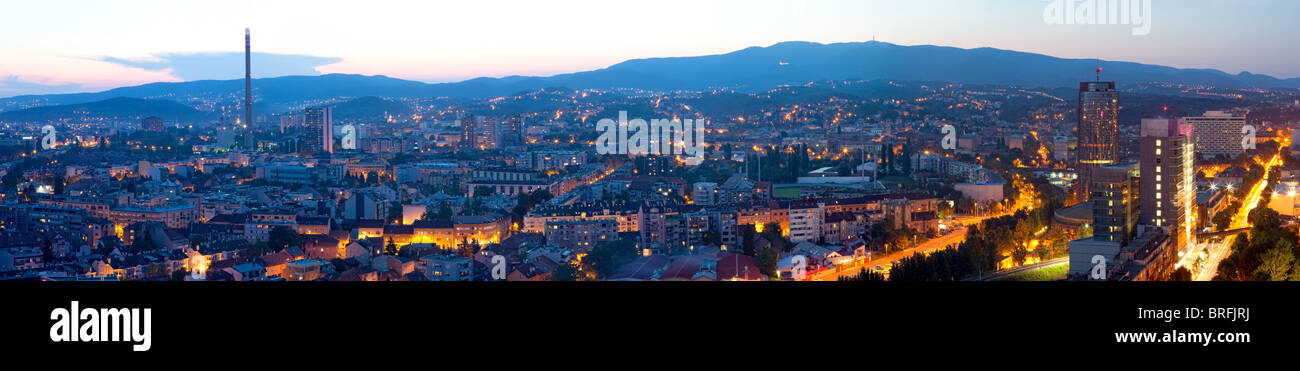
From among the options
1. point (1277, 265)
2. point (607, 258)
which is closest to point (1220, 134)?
point (1277, 265)

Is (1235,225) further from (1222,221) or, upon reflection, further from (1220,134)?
(1220,134)

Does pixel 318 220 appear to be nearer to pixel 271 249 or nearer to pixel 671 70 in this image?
pixel 271 249

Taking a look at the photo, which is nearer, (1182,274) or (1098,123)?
(1182,274)

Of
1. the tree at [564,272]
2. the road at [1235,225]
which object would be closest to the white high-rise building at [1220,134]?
the road at [1235,225]

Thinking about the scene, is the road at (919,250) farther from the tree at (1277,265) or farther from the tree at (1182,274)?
the tree at (1277,265)

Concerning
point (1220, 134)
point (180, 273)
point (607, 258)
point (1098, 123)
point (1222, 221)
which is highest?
point (1098, 123)

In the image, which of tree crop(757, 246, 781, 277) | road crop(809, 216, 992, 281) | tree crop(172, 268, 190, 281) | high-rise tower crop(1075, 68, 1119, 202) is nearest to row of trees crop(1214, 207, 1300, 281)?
road crop(809, 216, 992, 281)

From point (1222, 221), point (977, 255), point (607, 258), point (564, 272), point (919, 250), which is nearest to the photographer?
point (564, 272)
